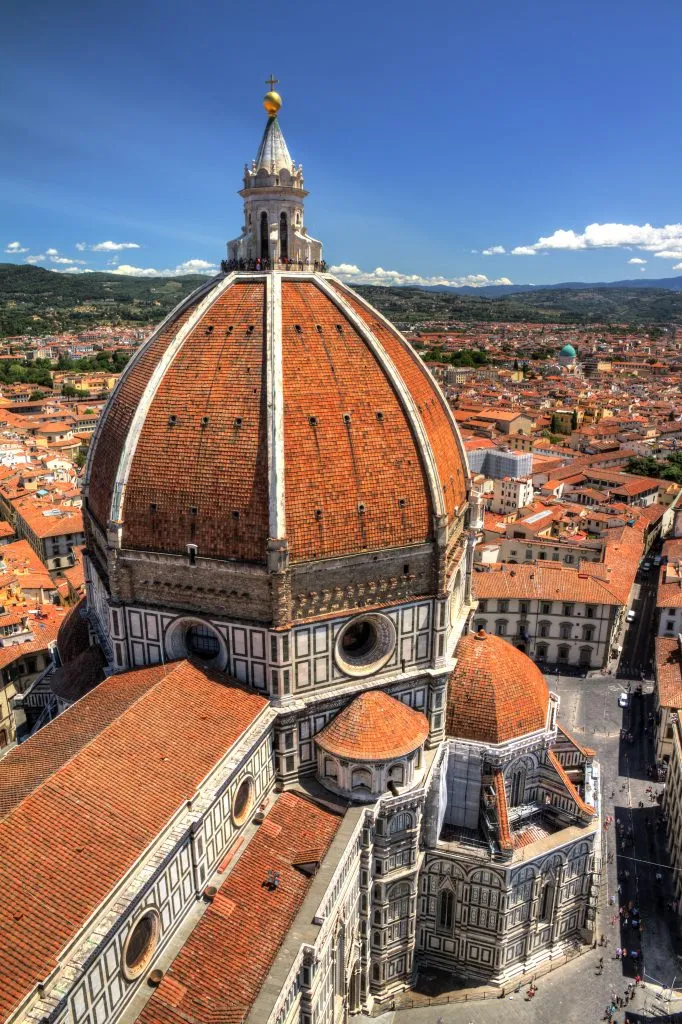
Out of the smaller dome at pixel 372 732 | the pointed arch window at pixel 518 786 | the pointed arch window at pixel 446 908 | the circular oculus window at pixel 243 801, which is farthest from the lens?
the pointed arch window at pixel 518 786

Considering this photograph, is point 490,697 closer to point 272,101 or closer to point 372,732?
point 372,732

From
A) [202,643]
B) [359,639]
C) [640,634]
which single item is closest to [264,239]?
[202,643]

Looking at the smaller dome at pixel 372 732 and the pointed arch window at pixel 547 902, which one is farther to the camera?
the pointed arch window at pixel 547 902

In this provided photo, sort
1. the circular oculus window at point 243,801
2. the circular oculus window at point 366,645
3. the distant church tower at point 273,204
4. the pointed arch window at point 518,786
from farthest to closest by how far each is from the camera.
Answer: the pointed arch window at point 518,786 → the distant church tower at point 273,204 → the circular oculus window at point 366,645 → the circular oculus window at point 243,801

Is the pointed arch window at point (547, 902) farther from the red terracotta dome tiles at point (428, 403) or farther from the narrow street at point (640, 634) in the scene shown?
the narrow street at point (640, 634)

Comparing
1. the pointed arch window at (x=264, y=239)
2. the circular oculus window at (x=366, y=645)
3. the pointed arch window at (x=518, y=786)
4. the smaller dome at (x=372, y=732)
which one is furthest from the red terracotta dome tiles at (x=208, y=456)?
the pointed arch window at (x=518, y=786)

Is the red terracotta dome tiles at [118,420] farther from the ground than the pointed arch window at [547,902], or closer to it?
farther from the ground

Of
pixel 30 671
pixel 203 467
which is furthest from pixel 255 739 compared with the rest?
pixel 30 671
